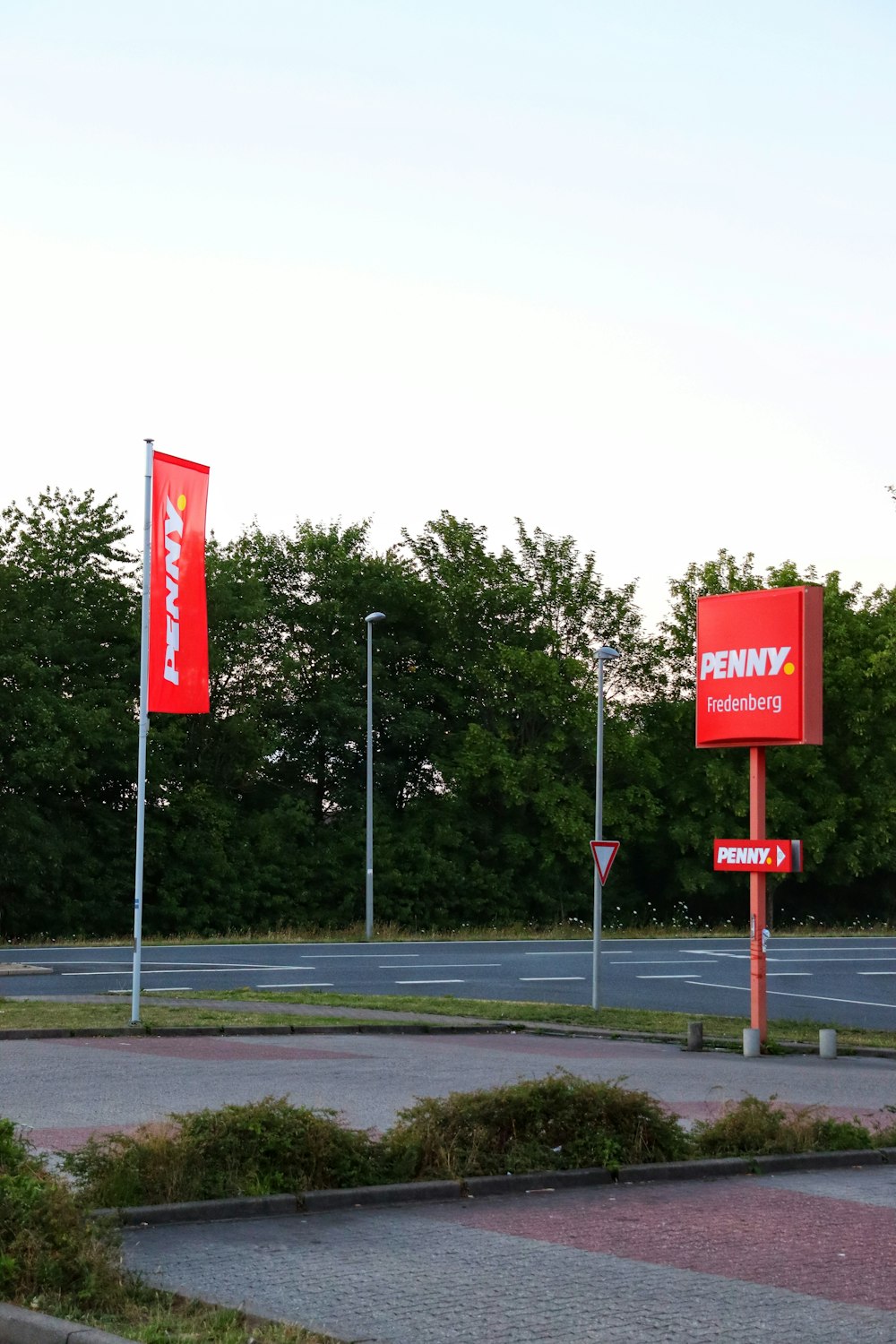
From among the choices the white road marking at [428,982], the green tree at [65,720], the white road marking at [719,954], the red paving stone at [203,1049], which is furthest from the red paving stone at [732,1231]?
the green tree at [65,720]

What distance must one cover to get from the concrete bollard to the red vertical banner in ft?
23.7

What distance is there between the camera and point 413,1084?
1363cm

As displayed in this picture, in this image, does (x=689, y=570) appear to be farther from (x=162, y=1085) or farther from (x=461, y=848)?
(x=162, y=1085)

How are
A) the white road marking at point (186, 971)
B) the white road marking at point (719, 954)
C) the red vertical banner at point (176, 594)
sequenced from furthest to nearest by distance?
the white road marking at point (719, 954) < the white road marking at point (186, 971) < the red vertical banner at point (176, 594)

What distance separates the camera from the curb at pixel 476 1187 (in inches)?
295

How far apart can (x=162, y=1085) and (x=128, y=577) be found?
113 feet

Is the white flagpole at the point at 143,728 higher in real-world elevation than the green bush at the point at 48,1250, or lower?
higher

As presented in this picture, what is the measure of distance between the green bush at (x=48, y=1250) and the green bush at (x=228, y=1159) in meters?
1.34

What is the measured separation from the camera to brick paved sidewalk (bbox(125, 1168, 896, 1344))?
226 inches

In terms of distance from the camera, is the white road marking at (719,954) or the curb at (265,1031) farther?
the white road marking at (719,954)

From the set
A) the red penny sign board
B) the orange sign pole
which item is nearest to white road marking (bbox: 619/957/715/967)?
the orange sign pole

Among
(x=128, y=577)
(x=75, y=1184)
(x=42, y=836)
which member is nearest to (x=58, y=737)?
(x=42, y=836)

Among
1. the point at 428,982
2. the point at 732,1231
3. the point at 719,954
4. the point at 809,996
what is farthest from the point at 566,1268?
the point at 719,954

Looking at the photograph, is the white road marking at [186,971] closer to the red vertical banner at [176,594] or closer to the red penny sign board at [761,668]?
the red vertical banner at [176,594]
